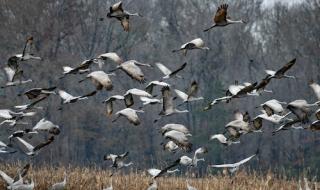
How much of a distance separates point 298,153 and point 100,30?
50.0ft

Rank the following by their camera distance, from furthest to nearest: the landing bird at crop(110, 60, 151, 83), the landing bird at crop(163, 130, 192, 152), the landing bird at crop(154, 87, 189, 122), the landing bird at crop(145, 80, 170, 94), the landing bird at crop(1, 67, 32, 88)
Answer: the landing bird at crop(1, 67, 32, 88) → the landing bird at crop(154, 87, 189, 122) → the landing bird at crop(145, 80, 170, 94) → the landing bird at crop(163, 130, 192, 152) → the landing bird at crop(110, 60, 151, 83)

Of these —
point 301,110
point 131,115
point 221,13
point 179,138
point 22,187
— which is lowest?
point 22,187

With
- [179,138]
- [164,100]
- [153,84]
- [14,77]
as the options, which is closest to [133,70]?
[153,84]

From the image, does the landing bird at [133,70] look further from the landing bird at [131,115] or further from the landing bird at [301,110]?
the landing bird at [301,110]

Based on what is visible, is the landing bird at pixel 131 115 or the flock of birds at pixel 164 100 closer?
the flock of birds at pixel 164 100

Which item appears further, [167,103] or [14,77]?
[14,77]

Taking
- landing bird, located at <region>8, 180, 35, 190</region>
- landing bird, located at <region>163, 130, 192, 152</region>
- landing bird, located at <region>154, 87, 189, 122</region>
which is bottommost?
landing bird, located at <region>8, 180, 35, 190</region>

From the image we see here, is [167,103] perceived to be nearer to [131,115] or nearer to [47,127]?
[131,115]

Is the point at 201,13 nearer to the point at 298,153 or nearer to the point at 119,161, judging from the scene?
the point at 298,153

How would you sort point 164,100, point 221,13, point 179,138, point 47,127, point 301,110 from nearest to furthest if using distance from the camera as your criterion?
point 221,13 < point 301,110 < point 179,138 < point 164,100 < point 47,127

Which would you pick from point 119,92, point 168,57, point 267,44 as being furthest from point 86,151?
point 267,44

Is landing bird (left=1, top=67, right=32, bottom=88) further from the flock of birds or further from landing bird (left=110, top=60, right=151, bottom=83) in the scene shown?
landing bird (left=110, top=60, right=151, bottom=83)

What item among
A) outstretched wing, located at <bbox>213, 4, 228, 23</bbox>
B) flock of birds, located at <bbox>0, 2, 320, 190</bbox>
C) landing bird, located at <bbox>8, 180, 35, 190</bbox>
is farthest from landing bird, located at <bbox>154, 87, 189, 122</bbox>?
landing bird, located at <bbox>8, 180, 35, 190</bbox>

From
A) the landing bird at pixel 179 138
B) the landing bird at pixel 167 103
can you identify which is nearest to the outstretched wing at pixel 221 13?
the landing bird at pixel 167 103
